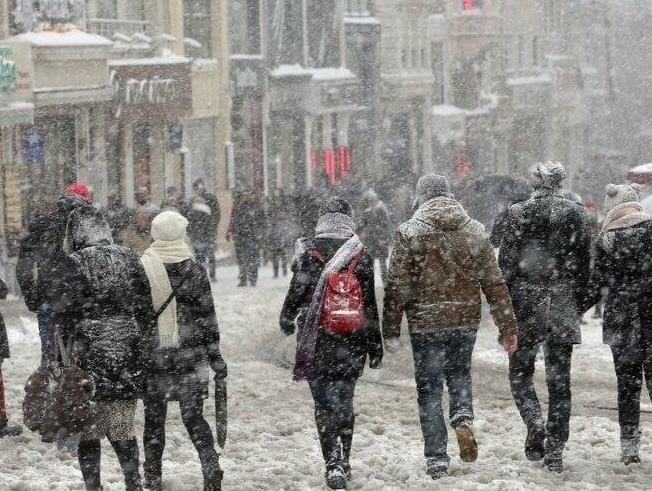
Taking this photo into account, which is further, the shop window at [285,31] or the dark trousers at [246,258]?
the shop window at [285,31]

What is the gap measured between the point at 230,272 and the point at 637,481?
20.3 meters

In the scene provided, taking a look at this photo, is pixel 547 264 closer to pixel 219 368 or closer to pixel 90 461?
pixel 219 368

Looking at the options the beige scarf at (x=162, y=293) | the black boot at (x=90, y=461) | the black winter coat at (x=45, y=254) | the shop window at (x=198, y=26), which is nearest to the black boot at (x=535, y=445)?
the beige scarf at (x=162, y=293)

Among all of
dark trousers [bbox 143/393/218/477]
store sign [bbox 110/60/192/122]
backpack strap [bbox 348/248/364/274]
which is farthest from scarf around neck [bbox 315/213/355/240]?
store sign [bbox 110/60/192/122]

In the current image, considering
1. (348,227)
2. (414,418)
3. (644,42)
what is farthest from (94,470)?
(644,42)

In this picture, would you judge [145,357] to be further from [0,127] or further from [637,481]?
[0,127]

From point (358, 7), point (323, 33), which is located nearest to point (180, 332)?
point (323, 33)

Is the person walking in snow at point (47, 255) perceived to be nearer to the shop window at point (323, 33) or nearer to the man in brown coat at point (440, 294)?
the man in brown coat at point (440, 294)

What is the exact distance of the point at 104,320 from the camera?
784 cm

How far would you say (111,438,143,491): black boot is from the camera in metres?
8.00

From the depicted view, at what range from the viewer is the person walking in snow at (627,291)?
29.8 feet

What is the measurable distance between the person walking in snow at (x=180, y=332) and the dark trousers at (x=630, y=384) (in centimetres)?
244

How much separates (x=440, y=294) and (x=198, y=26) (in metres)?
26.4

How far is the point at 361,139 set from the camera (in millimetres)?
45781
